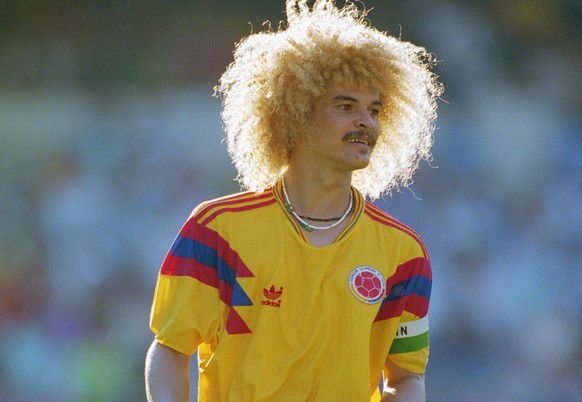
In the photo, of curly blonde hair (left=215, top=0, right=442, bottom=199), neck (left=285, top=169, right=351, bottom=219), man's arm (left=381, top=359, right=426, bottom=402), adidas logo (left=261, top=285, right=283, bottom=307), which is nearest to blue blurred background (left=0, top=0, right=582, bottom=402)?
curly blonde hair (left=215, top=0, right=442, bottom=199)

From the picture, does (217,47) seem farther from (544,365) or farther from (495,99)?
(544,365)

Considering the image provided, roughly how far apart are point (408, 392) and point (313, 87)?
3.40 ft

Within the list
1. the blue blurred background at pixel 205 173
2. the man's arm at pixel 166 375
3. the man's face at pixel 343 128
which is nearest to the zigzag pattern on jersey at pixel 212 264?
the man's arm at pixel 166 375

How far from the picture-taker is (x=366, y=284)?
3.40 metres

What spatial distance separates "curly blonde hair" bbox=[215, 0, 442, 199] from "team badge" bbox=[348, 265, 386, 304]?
0.44 m

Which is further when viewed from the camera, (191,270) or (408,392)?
(408,392)

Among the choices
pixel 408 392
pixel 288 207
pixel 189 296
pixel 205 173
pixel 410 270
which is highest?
pixel 205 173

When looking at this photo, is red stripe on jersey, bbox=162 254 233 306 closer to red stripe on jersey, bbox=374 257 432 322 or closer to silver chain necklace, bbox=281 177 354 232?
silver chain necklace, bbox=281 177 354 232

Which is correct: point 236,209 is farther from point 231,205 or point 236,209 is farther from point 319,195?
point 319,195

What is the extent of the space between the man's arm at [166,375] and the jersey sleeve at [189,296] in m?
0.03

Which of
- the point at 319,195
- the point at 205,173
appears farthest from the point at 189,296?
the point at 205,173

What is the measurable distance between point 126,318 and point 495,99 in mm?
2735

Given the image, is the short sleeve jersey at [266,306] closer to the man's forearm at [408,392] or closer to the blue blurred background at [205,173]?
the man's forearm at [408,392]

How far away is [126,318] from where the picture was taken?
6.61m
